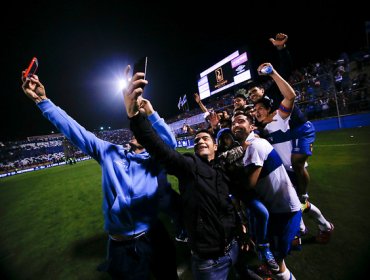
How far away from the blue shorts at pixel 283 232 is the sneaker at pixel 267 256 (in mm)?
61

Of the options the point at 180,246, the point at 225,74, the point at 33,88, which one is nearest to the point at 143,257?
the point at 180,246

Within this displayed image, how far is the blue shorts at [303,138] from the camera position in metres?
3.41

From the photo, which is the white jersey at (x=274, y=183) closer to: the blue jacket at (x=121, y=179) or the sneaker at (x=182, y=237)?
the blue jacket at (x=121, y=179)

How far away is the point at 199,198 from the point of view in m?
1.69

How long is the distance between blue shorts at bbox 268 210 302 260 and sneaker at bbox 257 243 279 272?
0.20 ft

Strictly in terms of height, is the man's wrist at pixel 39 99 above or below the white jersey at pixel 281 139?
above

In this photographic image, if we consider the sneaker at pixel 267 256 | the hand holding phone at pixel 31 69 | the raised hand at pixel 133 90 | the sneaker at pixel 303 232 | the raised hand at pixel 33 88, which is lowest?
the sneaker at pixel 303 232

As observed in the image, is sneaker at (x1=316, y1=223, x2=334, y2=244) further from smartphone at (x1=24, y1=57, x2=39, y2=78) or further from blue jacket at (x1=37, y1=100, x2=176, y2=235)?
smartphone at (x1=24, y1=57, x2=39, y2=78)

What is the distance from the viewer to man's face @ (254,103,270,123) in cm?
338

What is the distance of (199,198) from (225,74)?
24.1m

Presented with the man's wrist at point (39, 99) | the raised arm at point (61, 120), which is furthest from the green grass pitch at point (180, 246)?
the man's wrist at point (39, 99)

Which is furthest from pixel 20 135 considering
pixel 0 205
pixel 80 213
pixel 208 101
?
pixel 80 213

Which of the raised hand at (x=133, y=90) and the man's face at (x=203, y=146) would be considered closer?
the raised hand at (x=133, y=90)

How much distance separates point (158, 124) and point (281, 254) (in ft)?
6.57
